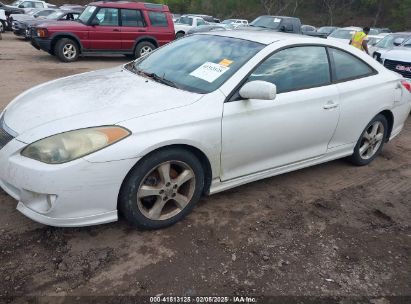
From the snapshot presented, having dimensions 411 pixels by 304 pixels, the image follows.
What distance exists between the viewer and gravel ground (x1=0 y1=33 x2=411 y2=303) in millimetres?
2541

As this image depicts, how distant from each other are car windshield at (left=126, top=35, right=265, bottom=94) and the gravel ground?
113 centimetres

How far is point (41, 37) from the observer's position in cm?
1120

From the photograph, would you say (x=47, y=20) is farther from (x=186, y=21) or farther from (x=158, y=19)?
(x=186, y=21)

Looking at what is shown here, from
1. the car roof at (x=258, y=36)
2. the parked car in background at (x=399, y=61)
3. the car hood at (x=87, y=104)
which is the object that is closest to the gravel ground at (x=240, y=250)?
the car hood at (x=87, y=104)

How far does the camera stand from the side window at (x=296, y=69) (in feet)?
11.3

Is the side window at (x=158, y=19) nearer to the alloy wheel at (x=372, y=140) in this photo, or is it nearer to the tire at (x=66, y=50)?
the tire at (x=66, y=50)

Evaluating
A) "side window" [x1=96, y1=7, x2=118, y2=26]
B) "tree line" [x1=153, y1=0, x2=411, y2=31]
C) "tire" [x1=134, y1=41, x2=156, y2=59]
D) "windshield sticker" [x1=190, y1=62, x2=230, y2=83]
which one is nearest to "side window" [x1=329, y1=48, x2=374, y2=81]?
"windshield sticker" [x1=190, y1=62, x2=230, y2=83]

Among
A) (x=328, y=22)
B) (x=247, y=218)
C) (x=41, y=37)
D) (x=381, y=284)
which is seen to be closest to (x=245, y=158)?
(x=247, y=218)

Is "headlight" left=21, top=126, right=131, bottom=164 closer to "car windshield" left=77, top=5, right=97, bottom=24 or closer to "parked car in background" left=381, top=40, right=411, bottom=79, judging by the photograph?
"parked car in background" left=381, top=40, right=411, bottom=79

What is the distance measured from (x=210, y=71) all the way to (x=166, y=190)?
1130 mm

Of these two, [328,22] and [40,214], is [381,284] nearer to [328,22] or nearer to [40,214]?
[40,214]

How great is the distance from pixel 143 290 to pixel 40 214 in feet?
2.97

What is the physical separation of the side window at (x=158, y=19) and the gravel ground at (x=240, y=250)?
10258 mm

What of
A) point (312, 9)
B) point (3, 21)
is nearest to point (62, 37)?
point (3, 21)
